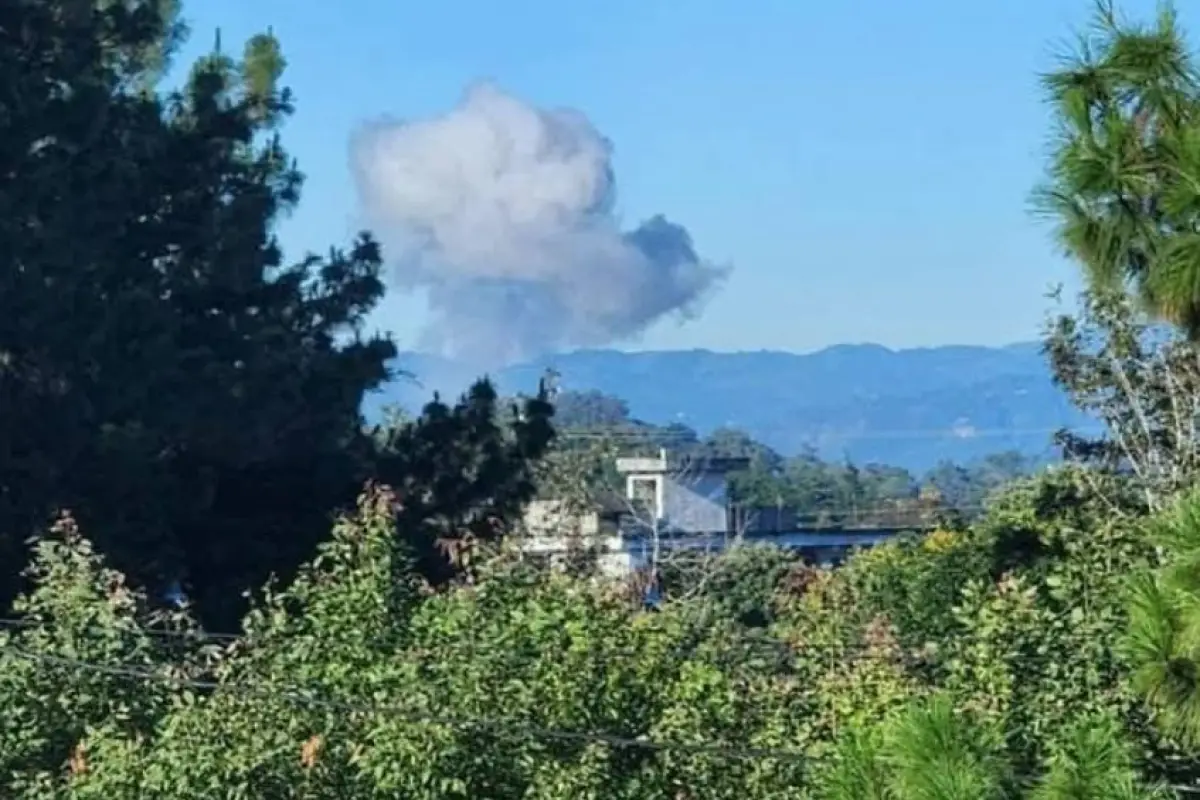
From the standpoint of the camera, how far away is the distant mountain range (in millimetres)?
84750

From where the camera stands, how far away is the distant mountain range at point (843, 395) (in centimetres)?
8475

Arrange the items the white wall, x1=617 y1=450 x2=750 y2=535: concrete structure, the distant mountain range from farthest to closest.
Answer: the distant mountain range < the white wall < x1=617 y1=450 x2=750 y2=535: concrete structure

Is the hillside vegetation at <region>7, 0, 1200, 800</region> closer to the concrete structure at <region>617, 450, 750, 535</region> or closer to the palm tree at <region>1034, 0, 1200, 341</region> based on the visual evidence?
the palm tree at <region>1034, 0, 1200, 341</region>

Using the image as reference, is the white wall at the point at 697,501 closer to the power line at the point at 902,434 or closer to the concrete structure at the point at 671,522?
the concrete structure at the point at 671,522

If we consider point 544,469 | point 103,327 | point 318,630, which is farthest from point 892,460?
point 318,630

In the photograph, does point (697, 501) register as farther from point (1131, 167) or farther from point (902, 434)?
point (902, 434)

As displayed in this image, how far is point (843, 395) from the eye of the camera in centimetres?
12769

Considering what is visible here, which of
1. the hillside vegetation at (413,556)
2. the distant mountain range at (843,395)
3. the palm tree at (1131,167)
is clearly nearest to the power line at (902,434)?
the distant mountain range at (843,395)

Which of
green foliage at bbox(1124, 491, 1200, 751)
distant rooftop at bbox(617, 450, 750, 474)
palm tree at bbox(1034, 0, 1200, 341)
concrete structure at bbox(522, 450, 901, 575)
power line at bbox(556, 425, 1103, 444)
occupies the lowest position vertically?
green foliage at bbox(1124, 491, 1200, 751)

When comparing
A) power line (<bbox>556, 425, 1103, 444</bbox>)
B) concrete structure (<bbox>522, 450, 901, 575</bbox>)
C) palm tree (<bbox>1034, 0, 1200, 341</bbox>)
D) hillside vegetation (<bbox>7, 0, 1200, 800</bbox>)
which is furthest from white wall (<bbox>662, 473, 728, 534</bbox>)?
palm tree (<bbox>1034, 0, 1200, 341</bbox>)

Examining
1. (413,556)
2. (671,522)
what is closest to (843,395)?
(671,522)

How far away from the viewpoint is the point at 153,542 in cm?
1675

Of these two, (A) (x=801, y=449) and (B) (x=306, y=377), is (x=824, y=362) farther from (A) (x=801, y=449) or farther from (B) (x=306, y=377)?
(B) (x=306, y=377)

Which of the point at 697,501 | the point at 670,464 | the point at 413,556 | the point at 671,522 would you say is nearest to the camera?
the point at 413,556
